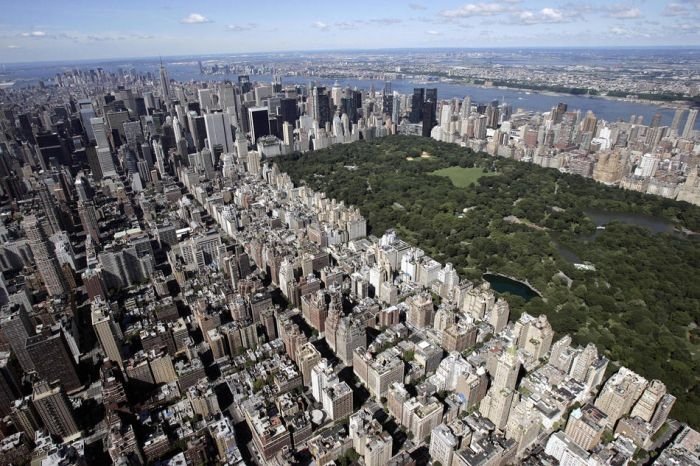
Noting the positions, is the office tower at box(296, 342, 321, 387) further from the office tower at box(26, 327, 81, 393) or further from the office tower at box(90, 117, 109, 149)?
the office tower at box(90, 117, 109, 149)

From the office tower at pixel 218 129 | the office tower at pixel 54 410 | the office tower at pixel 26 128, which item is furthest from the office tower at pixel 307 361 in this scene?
the office tower at pixel 26 128

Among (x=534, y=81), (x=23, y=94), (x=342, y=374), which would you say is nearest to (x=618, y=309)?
(x=342, y=374)

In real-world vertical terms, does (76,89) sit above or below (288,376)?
above

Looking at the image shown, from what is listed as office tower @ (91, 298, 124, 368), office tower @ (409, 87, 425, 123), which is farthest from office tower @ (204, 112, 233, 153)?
office tower @ (91, 298, 124, 368)

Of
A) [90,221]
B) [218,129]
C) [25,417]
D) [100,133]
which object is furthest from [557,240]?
[100,133]

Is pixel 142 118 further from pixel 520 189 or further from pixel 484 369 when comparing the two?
pixel 484 369

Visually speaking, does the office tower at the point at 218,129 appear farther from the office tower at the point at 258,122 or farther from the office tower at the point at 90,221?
the office tower at the point at 90,221
